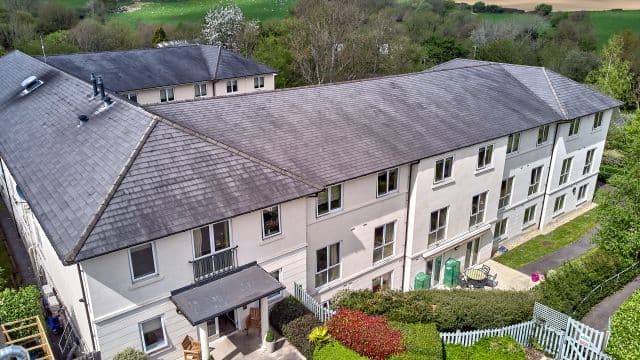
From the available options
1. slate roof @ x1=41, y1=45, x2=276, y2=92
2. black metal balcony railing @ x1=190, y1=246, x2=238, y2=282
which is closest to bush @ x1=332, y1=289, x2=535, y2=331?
black metal balcony railing @ x1=190, y1=246, x2=238, y2=282

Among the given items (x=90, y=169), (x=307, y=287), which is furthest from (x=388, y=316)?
(x=90, y=169)

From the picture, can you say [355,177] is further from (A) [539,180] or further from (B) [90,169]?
(A) [539,180]

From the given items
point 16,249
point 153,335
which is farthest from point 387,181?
point 16,249

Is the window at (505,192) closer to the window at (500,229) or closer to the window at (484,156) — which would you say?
the window at (500,229)

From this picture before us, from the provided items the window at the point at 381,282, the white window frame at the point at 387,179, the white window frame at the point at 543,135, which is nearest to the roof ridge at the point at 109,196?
the white window frame at the point at 387,179

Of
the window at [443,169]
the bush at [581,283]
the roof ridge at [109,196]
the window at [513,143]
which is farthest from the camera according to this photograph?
the window at [513,143]
